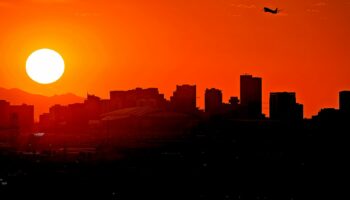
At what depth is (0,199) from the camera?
187 m

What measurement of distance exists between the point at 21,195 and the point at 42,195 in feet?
18.4

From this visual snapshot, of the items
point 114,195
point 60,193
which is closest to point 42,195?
point 60,193

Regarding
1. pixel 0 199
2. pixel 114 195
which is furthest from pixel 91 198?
pixel 0 199

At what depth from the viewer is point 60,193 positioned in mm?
199750

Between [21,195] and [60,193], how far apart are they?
10828 millimetres

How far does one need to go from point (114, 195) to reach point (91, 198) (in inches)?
275

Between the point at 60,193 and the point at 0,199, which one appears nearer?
the point at 0,199

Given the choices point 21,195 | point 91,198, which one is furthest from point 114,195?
point 21,195

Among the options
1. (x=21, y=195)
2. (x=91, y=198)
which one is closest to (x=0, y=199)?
(x=21, y=195)

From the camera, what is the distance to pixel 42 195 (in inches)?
7736

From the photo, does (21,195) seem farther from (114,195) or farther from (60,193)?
(114,195)

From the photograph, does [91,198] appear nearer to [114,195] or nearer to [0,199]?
[114,195]

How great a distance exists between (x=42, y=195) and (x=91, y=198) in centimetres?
1301

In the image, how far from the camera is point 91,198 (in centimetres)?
19450
